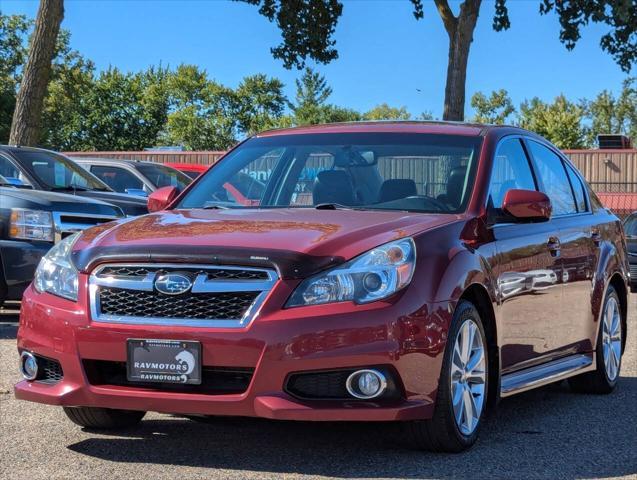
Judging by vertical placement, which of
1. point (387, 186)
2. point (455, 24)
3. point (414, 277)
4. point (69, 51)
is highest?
point (69, 51)

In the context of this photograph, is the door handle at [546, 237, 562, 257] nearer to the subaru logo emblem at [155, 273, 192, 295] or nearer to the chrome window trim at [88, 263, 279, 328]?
the chrome window trim at [88, 263, 279, 328]

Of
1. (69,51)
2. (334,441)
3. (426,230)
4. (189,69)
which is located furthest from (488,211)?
(189,69)

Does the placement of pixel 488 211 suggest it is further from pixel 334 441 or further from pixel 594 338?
pixel 594 338

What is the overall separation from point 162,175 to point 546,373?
37.2ft

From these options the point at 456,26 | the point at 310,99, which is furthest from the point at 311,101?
the point at 456,26

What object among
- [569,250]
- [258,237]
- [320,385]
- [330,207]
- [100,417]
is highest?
[330,207]

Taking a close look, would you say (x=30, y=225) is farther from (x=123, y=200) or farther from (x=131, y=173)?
(x=131, y=173)

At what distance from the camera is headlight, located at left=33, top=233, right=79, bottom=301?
198 inches

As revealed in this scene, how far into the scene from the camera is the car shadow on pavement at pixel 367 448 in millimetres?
4879

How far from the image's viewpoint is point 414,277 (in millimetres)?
4812

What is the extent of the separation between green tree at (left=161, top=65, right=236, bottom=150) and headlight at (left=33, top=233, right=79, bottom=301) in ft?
299

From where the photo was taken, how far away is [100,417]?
18.1ft

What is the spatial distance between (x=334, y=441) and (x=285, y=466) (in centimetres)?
59

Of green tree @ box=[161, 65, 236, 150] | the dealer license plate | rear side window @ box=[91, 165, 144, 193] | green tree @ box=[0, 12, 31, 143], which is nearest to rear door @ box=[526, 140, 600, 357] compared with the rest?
the dealer license plate
